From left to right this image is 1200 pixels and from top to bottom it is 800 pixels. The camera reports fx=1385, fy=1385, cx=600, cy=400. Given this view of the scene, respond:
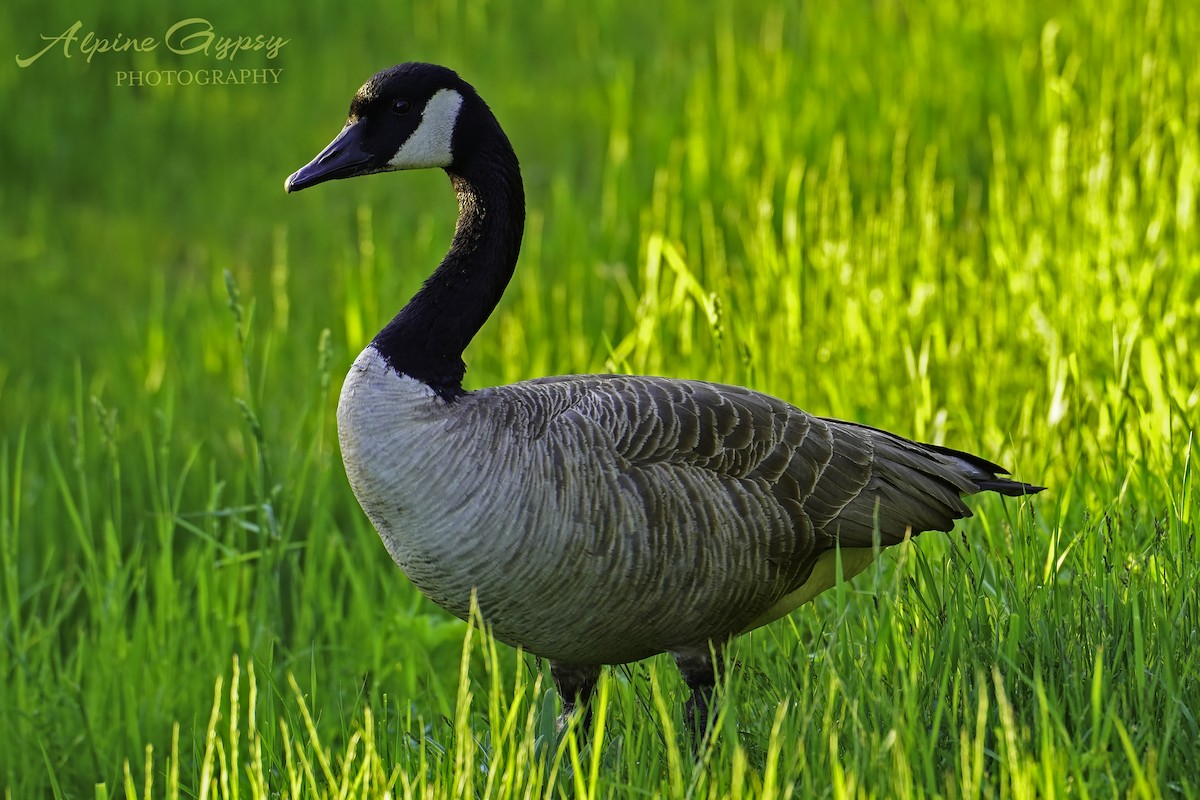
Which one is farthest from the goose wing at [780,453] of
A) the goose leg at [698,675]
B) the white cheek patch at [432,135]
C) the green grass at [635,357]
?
the white cheek patch at [432,135]

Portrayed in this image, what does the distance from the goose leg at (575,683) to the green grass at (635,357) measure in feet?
0.33

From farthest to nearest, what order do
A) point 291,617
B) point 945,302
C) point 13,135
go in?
1. point 13,135
2. point 945,302
3. point 291,617

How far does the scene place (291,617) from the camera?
5.43m

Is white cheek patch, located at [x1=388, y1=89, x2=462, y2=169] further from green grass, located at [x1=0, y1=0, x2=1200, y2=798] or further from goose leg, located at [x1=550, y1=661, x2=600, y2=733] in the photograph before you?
goose leg, located at [x1=550, y1=661, x2=600, y2=733]

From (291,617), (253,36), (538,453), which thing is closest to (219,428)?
(291,617)

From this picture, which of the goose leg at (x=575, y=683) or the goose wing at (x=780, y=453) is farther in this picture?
the goose leg at (x=575, y=683)

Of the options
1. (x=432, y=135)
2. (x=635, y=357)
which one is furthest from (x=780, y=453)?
(x=635, y=357)

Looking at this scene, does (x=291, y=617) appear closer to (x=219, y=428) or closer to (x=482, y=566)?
(x=219, y=428)

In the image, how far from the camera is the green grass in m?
3.37

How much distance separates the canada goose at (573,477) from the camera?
11.8 feet

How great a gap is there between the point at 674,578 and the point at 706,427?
0.47 m

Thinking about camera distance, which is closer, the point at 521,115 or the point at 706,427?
the point at 706,427

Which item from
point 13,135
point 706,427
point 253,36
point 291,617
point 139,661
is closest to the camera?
point 706,427

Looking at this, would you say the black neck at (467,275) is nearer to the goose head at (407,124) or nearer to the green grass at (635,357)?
the goose head at (407,124)
